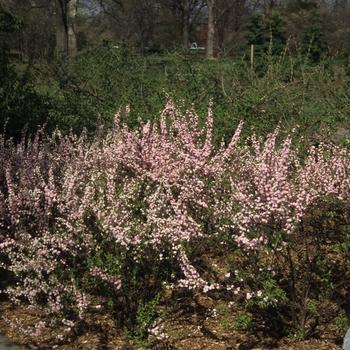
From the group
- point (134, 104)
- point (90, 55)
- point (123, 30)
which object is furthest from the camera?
point (123, 30)

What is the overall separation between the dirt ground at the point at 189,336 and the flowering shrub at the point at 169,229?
0.48 ft

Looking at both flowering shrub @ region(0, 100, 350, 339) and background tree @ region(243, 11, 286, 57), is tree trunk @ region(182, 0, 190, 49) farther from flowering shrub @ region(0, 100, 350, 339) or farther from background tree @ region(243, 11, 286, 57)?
flowering shrub @ region(0, 100, 350, 339)

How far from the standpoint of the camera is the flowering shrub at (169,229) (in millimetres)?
3959

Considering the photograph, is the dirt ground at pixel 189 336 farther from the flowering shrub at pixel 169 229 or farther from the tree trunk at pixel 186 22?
the tree trunk at pixel 186 22

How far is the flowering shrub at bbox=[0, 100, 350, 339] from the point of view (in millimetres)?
3959

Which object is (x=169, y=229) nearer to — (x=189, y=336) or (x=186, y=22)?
(x=189, y=336)

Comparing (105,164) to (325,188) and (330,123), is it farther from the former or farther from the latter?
(330,123)

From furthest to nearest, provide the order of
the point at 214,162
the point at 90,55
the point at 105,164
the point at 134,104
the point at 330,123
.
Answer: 1. the point at 90,55
2. the point at 134,104
3. the point at 330,123
4. the point at 105,164
5. the point at 214,162

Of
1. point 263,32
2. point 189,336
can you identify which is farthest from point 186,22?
point 189,336

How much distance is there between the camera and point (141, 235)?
4.08 metres

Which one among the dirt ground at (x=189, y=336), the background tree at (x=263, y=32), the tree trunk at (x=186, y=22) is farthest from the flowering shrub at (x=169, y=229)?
the tree trunk at (x=186, y=22)

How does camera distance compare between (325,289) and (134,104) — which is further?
(134,104)

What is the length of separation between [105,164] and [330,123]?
2817mm

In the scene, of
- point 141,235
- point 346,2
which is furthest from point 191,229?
point 346,2
